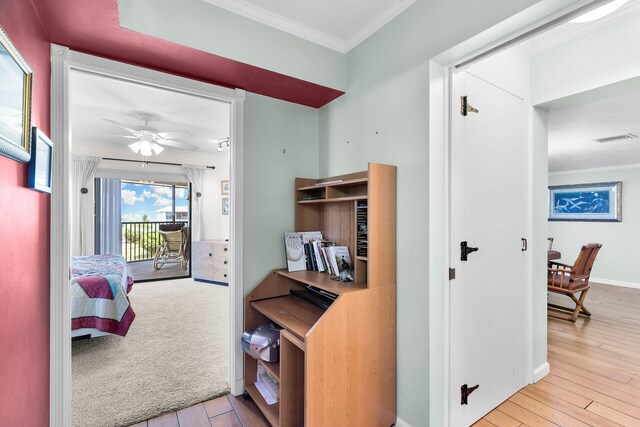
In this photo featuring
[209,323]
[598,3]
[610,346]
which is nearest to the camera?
A: [598,3]

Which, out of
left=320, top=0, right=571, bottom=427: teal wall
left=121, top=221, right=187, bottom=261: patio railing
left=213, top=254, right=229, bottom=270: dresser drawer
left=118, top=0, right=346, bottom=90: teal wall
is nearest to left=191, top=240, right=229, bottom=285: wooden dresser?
left=213, top=254, right=229, bottom=270: dresser drawer

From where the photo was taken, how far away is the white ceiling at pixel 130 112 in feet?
9.91

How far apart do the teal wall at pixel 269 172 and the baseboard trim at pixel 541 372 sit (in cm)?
211

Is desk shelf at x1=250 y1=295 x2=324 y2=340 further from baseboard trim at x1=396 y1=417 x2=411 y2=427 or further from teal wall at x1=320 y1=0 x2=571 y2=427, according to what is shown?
baseboard trim at x1=396 y1=417 x2=411 y2=427

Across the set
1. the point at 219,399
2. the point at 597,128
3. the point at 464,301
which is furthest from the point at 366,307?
the point at 597,128

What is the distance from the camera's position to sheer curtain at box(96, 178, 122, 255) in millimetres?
6141

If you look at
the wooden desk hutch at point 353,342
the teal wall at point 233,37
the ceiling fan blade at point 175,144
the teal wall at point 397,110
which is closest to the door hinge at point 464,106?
the teal wall at point 397,110

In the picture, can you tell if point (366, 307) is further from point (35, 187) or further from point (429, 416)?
point (35, 187)

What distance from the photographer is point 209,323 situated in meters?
3.48

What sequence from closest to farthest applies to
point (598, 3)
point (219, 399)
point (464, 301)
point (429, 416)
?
1. point (598, 3)
2. point (429, 416)
3. point (464, 301)
4. point (219, 399)

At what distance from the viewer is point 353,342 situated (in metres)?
1.61

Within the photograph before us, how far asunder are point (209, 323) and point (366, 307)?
8.25 ft

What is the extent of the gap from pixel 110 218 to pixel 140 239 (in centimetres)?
82

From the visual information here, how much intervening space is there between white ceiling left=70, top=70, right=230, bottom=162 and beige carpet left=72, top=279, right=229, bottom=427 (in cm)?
222
